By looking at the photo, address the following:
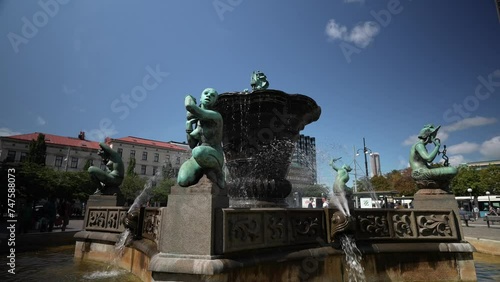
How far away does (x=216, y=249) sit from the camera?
3.82m

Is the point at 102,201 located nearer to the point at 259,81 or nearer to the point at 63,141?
the point at 259,81

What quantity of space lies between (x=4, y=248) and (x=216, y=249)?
8388 mm

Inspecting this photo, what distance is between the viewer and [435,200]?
241 inches

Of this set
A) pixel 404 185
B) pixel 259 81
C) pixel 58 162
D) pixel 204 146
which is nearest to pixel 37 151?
pixel 58 162

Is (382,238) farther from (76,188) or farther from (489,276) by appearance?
(76,188)

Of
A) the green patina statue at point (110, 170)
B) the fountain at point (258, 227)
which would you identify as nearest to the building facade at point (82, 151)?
the green patina statue at point (110, 170)

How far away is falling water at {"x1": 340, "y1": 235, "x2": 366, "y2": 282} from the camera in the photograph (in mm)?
5113

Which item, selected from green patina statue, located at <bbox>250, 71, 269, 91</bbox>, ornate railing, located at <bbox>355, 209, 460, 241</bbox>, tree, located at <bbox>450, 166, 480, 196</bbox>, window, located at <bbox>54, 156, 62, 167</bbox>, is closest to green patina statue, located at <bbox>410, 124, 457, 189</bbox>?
ornate railing, located at <bbox>355, 209, 460, 241</bbox>

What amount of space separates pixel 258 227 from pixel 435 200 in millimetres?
4233

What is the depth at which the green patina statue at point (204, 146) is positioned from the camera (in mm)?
4215

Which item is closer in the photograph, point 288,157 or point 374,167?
point 288,157

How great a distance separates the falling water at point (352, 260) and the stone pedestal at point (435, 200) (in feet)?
6.99

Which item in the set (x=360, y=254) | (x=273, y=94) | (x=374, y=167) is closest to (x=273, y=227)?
(x=360, y=254)

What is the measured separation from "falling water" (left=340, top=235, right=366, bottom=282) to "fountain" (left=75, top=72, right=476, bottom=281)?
0.06 ft
